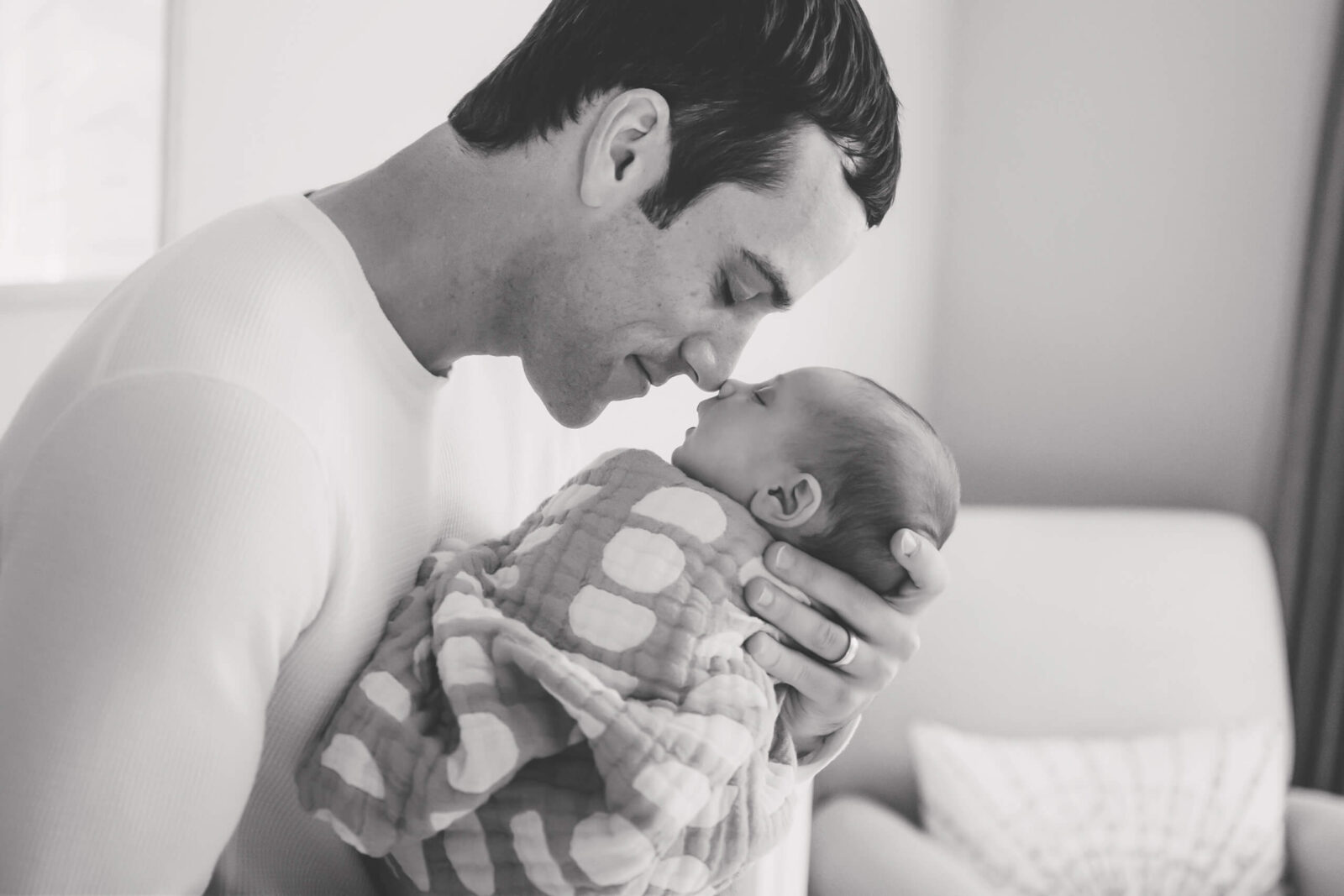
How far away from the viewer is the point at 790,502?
1156mm

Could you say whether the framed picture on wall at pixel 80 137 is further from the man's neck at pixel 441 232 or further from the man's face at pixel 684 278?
the man's face at pixel 684 278

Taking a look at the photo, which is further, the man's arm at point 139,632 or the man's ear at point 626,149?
the man's ear at point 626,149

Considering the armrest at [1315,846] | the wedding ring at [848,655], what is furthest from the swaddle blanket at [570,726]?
the armrest at [1315,846]

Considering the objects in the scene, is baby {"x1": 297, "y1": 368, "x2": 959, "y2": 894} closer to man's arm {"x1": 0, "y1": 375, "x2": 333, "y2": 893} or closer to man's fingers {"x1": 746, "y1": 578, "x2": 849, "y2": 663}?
man's fingers {"x1": 746, "y1": 578, "x2": 849, "y2": 663}

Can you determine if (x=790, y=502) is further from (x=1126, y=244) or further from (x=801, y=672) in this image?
(x=1126, y=244)

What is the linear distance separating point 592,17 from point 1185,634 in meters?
2.05

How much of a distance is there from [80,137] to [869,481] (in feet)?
2.82

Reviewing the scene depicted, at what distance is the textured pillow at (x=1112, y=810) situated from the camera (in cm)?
219

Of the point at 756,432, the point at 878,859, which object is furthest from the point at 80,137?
the point at 878,859

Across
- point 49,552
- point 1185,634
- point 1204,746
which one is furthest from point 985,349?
point 49,552

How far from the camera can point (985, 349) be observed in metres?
3.26

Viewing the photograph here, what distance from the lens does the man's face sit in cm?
111

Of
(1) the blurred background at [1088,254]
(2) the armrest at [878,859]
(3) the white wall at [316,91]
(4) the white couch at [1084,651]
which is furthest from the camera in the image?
(1) the blurred background at [1088,254]

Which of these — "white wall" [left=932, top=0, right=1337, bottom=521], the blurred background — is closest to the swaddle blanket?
the blurred background
